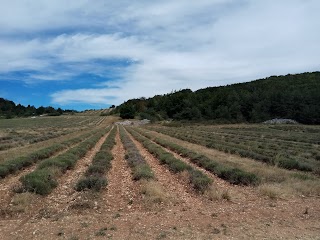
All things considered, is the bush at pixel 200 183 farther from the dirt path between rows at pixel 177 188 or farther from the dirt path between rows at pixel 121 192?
the dirt path between rows at pixel 121 192

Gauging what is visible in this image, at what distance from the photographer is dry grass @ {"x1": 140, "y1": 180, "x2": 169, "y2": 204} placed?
433 inches

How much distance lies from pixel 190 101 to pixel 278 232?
375 feet

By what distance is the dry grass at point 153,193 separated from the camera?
10992mm

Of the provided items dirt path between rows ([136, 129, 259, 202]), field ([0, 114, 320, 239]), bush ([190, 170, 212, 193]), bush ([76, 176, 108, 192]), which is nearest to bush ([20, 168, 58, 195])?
field ([0, 114, 320, 239])

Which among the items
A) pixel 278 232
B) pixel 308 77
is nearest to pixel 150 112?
pixel 308 77

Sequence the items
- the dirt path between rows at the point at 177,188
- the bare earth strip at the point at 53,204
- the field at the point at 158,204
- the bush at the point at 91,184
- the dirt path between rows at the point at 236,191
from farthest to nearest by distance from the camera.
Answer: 1. the bush at the point at 91,184
2. the dirt path between rows at the point at 236,191
3. the dirt path between rows at the point at 177,188
4. the bare earth strip at the point at 53,204
5. the field at the point at 158,204

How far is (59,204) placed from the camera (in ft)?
35.0

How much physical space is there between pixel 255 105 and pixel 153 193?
100 metres

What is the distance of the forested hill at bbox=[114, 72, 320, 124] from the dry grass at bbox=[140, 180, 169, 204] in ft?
299

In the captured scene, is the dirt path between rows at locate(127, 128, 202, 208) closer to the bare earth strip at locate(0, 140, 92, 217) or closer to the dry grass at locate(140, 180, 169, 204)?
the dry grass at locate(140, 180, 169, 204)

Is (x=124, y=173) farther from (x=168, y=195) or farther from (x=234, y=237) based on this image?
(x=234, y=237)

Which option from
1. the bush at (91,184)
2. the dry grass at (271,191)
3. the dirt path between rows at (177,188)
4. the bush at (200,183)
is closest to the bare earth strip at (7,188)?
the bush at (91,184)

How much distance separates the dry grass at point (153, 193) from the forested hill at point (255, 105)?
299ft

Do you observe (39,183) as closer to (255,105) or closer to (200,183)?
(200,183)
